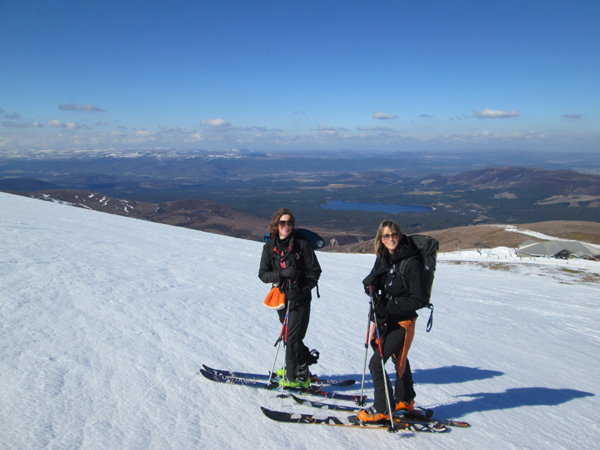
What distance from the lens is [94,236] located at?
14.5m

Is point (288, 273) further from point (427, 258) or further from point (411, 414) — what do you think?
point (411, 414)

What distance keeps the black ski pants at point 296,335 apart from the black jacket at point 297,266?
6.2 inches

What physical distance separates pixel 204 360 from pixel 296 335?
5.50 feet

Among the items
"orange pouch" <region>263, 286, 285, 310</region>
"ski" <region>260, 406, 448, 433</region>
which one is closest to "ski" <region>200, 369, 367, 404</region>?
"ski" <region>260, 406, 448, 433</region>

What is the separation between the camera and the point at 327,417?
4191mm

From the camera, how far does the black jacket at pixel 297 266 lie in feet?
14.7

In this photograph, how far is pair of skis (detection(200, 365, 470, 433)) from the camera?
13.3 ft

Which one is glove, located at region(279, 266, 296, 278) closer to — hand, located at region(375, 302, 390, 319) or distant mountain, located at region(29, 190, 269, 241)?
hand, located at region(375, 302, 390, 319)

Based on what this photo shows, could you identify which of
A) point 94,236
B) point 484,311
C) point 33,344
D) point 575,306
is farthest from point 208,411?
point 575,306

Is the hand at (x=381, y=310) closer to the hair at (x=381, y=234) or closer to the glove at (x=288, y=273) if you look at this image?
the hair at (x=381, y=234)

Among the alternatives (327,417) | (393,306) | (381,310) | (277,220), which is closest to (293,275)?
(277,220)

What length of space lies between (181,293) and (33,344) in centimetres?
379

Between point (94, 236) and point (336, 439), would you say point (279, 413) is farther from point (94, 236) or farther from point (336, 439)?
point (94, 236)

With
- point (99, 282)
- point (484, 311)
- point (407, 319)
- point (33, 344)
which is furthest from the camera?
point (484, 311)
